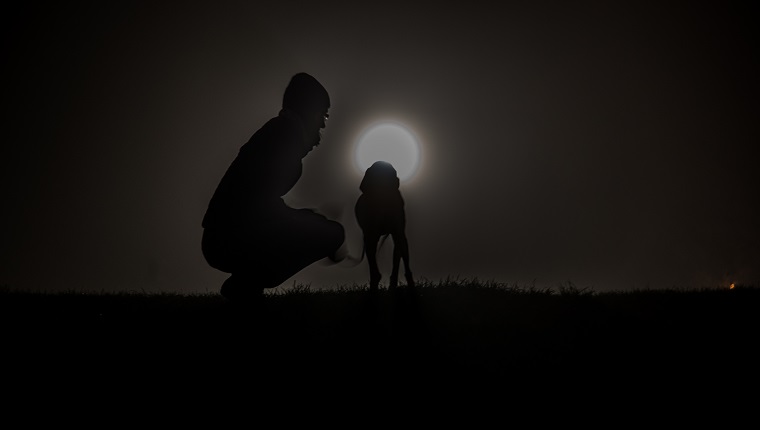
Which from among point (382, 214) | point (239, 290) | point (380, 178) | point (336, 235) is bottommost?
point (239, 290)

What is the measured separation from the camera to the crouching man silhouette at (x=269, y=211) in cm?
503

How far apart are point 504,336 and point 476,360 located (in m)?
0.87

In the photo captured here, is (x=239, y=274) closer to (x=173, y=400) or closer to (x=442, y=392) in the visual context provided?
(x=173, y=400)

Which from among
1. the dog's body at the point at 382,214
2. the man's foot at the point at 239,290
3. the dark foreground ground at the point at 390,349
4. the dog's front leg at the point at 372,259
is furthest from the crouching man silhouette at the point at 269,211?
the dog's body at the point at 382,214

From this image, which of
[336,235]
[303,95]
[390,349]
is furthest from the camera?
[336,235]

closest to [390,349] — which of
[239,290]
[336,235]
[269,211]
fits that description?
[336,235]

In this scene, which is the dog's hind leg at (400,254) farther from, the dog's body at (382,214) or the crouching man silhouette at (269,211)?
the crouching man silhouette at (269,211)

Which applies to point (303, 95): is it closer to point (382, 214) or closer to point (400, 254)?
point (382, 214)

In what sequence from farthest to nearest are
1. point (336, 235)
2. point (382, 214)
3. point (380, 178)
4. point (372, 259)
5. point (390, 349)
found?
point (380, 178) < point (382, 214) < point (372, 259) < point (336, 235) < point (390, 349)

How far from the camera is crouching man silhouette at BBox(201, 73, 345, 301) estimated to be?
16.5 ft

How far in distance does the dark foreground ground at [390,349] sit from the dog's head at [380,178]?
207 cm

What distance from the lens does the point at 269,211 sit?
5117 mm

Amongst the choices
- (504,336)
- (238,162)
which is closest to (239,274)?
(238,162)

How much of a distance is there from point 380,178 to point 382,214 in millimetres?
782
